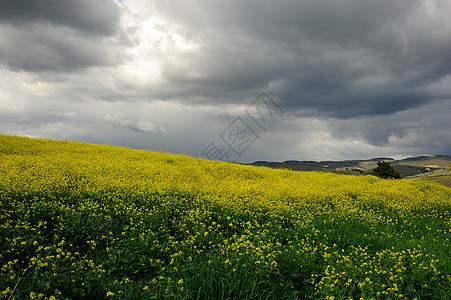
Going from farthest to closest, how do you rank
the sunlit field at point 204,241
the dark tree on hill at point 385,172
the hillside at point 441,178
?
1. the hillside at point 441,178
2. the dark tree on hill at point 385,172
3. the sunlit field at point 204,241

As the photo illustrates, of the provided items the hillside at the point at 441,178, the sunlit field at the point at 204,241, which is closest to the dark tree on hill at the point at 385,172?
the hillside at the point at 441,178

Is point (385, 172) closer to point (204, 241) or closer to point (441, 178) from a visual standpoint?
point (204, 241)

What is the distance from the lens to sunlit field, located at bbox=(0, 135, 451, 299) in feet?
15.3

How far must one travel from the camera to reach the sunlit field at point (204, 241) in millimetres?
4668

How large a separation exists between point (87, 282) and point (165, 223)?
3.40 meters

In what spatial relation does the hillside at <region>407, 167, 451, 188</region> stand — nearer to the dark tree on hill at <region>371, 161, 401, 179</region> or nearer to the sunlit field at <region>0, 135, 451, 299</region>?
the dark tree on hill at <region>371, 161, 401, 179</region>

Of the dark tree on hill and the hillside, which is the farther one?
the hillside

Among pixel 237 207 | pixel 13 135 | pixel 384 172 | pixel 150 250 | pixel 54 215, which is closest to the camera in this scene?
pixel 150 250

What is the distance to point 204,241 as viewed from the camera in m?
6.80

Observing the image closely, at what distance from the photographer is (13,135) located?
22250 mm

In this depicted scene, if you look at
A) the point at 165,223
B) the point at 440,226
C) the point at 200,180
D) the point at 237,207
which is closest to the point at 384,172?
the point at 440,226

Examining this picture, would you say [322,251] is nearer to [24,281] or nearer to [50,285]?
[50,285]

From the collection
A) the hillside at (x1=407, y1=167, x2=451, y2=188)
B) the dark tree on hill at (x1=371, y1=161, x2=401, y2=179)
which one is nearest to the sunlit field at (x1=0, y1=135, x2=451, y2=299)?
the dark tree on hill at (x1=371, y1=161, x2=401, y2=179)

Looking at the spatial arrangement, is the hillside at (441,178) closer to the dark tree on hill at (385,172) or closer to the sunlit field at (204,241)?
the dark tree on hill at (385,172)
